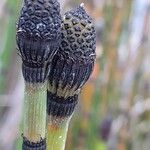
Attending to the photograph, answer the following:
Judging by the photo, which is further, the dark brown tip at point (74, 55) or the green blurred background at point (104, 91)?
the green blurred background at point (104, 91)

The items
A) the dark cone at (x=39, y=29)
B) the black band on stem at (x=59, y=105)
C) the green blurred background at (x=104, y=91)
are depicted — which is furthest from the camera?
the green blurred background at (x=104, y=91)

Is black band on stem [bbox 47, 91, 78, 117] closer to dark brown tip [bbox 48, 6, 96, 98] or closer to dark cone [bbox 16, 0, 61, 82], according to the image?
dark brown tip [bbox 48, 6, 96, 98]

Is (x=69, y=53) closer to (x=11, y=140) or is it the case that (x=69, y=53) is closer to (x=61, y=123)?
(x=61, y=123)

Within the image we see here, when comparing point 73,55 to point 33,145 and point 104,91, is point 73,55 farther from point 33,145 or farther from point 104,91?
point 104,91

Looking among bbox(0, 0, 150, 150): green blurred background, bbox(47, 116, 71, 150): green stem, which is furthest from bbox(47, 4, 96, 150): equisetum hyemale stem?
bbox(0, 0, 150, 150): green blurred background

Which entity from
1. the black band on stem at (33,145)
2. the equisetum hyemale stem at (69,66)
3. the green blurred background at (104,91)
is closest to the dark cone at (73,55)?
the equisetum hyemale stem at (69,66)

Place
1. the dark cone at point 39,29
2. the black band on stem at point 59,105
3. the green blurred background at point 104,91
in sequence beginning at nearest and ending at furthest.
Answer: the dark cone at point 39,29
the black band on stem at point 59,105
the green blurred background at point 104,91

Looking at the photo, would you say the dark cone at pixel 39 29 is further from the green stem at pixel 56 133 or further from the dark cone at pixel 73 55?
the green stem at pixel 56 133
